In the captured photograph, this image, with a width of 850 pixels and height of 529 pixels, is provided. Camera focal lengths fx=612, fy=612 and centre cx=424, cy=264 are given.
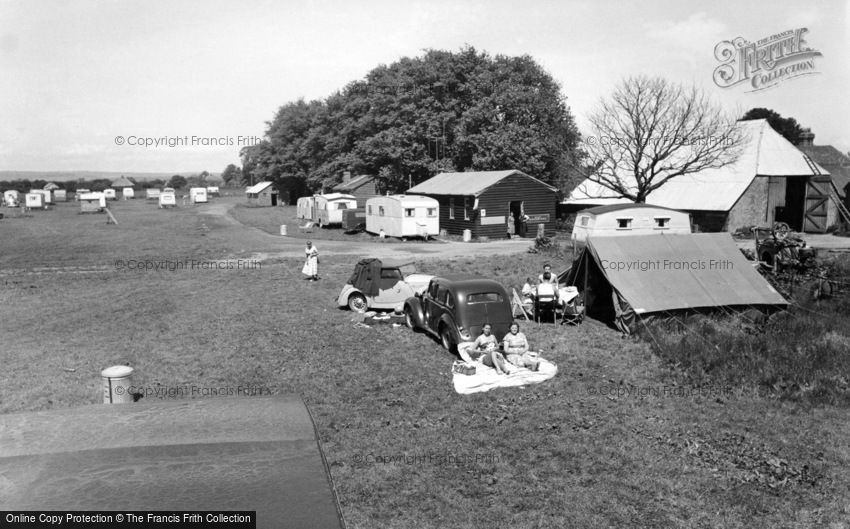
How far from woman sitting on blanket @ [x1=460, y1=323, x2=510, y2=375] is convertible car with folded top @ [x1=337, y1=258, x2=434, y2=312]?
5.59 meters

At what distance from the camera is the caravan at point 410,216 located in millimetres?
36812

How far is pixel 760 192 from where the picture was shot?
126 feet

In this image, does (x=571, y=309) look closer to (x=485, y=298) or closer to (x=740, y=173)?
(x=485, y=298)

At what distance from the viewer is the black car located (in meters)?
14.7

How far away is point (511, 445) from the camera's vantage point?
9875mm

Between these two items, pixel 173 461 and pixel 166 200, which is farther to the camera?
pixel 166 200

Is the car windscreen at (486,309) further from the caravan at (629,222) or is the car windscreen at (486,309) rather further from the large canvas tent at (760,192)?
the large canvas tent at (760,192)

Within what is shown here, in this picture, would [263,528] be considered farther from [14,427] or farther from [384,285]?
[384,285]

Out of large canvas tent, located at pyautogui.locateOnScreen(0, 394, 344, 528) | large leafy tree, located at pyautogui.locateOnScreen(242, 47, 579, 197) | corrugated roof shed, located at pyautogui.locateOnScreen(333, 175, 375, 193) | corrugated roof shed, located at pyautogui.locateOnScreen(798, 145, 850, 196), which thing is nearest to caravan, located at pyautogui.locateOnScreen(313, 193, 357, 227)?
large leafy tree, located at pyautogui.locateOnScreen(242, 47, 579, 197)

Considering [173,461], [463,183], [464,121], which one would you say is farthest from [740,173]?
[173,461]

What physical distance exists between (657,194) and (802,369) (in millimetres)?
30737

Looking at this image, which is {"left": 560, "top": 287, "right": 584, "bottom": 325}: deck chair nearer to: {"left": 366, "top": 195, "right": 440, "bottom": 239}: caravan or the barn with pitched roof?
the barn with pitched roof

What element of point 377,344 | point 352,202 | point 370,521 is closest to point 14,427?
point 370,521

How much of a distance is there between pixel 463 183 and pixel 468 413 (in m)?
29.9
